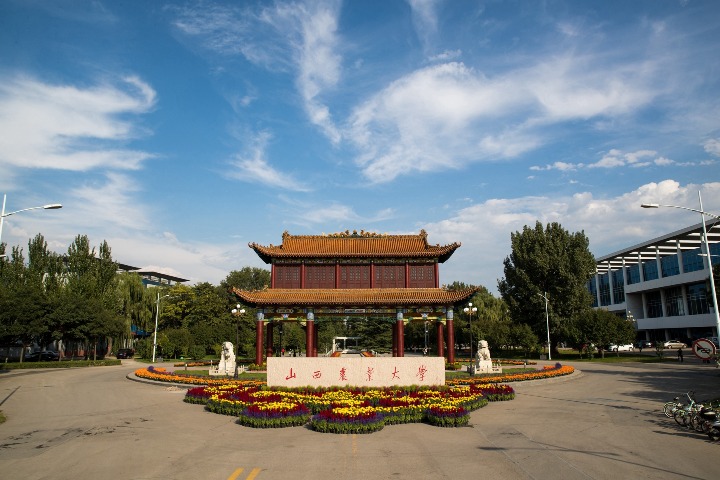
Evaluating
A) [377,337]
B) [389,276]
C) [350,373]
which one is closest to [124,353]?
[377,337]

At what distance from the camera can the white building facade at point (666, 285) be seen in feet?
178

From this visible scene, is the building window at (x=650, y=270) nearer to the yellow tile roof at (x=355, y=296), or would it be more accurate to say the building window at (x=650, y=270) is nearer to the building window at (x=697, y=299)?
the building window at (x=697, y=299)

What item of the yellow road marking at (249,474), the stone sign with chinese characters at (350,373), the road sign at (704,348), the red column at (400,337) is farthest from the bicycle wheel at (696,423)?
the red column at (400,337)

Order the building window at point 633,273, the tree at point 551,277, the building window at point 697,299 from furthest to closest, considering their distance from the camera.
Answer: the building window at point 633,273 < the building window at point 697,299 < the tree at point 551,277

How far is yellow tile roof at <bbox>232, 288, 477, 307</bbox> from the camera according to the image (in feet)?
99.4

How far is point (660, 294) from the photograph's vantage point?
63.4m

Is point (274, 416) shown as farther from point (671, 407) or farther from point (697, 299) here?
point (697, 299)

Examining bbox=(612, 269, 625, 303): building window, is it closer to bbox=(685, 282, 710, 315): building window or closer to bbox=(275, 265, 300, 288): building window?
bbox=(685, 282, 710, 315): building window

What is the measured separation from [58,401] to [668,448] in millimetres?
21474

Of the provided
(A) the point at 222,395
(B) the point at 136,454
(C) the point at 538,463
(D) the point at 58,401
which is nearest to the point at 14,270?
(D) the point at 58,401

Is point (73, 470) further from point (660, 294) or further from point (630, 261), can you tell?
point (630, 261)

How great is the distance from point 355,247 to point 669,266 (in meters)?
49.9

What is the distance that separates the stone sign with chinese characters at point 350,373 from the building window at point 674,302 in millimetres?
55237

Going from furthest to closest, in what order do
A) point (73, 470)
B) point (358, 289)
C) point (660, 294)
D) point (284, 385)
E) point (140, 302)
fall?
point (660, 294) → point (140, 302) → point (358, 289) → point (284, 385) → point (73, 470)
